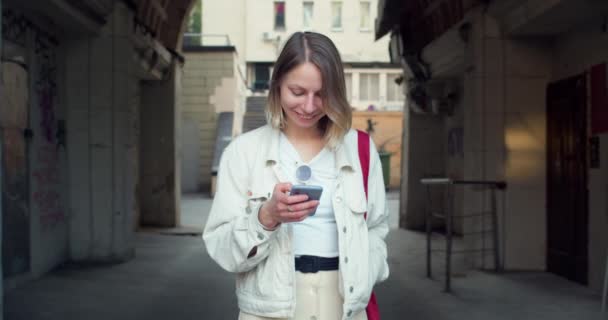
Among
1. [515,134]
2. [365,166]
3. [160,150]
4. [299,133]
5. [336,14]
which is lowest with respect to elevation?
[365,166]

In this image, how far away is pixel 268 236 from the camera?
1.95 meters

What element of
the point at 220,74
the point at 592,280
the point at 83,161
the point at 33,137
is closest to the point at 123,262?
the point at 83,161

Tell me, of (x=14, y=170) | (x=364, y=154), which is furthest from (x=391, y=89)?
(x=364, y=154)

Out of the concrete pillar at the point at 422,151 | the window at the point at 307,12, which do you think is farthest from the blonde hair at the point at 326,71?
the window at the point at 307,12

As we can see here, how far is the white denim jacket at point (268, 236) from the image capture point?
6.61ft

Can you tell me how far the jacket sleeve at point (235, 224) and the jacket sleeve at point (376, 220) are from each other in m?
0.37

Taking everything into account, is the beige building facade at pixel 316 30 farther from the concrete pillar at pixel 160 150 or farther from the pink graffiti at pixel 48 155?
the pink graffiti at pixel 48 155

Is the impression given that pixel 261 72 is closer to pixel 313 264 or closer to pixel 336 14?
pixel 336 14

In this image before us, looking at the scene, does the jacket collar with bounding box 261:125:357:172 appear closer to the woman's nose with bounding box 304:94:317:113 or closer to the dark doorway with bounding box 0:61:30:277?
the woman's nose with bounding box 304:94:317:113

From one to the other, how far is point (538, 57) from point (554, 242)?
2.39 meters

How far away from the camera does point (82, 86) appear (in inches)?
343

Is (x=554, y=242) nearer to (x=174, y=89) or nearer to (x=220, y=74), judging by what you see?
(x=174, y=89)

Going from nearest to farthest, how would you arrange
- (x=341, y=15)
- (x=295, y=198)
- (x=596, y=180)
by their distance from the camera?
(x=295, y=198)
(x=596, y=180)
(x=341, y=15)

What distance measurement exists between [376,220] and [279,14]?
4057cm
